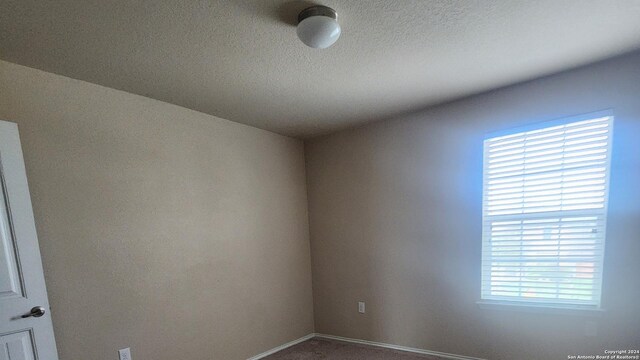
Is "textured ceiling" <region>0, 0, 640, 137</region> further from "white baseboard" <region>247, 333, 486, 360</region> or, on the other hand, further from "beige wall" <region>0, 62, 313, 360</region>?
"white baseboard" <region>247, 333, 486, 360</region>

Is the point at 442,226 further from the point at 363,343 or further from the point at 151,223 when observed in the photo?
the point at 151,223

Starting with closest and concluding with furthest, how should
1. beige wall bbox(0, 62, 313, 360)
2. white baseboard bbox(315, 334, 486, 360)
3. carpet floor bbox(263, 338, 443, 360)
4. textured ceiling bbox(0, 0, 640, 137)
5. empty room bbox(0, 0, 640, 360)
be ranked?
textured ceiling bbox(0, 0, 640, 137) < empty room bbox(0, 0, 640, 360) < beige wall bbox(0, 62, 313, 360) < white baseboard bbox(315, 334, 486, 360) < carpet floor bbox(263, 338, 443, 360)

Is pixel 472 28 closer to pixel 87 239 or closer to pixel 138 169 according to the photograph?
pixel 138 169

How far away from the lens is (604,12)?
139cm

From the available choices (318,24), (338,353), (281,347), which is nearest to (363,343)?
(338,353)

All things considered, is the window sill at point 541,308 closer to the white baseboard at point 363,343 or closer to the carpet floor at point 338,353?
the white baseboard at point 363,343

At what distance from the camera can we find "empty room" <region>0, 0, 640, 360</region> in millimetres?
1469

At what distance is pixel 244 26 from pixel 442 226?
2.33 metres

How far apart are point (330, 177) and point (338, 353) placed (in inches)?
74.8

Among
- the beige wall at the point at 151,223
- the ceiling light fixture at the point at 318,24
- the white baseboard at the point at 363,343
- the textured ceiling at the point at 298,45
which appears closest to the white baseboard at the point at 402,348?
the white baseboard at the point at 363,343

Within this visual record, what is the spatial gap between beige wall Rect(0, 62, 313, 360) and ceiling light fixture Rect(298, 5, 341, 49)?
1.56m

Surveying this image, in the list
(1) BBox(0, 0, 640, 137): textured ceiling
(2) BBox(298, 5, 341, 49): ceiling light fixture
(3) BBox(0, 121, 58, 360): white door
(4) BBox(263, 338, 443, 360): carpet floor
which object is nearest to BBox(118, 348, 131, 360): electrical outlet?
(3) BBox(0, 121, 58, 360): white door

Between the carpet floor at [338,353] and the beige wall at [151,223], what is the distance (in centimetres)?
19

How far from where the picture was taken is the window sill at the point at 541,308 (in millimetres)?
2002
